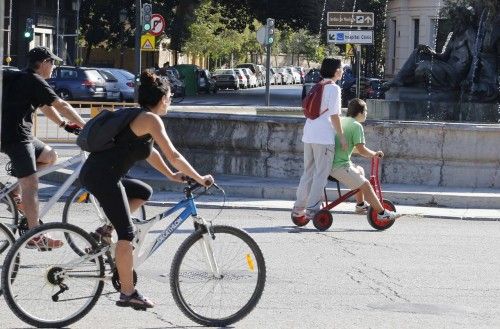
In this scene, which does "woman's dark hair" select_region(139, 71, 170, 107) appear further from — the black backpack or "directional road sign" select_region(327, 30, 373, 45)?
"directional road sign" select_region(327, 30, 373, 45)

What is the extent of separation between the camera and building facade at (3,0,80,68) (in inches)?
2527

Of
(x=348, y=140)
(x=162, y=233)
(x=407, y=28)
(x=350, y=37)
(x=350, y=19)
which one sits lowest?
(x=162, y=233)

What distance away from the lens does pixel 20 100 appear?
31.5 ft

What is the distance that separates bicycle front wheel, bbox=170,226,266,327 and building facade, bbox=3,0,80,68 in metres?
54.1

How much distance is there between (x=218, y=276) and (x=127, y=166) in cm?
85

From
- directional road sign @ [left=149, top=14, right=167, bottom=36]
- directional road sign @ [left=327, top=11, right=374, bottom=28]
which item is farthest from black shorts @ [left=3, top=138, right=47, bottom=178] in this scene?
directional road sign @ [left=149, top=14, right=167, bottom=36]

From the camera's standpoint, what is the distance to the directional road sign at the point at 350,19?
2438 centimetres

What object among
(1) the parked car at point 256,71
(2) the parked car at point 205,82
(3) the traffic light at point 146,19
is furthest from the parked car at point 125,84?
(1) the parked car at point 256,71

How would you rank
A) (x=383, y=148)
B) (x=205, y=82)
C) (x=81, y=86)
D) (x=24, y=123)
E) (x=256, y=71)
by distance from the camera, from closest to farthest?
1. (x=24, y=123)
2. (x=383, y=148)
3. (x=81, y=86)
4. (x=205, y=82)
5. (x=256, y=71)

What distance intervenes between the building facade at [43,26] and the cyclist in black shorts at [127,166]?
54079mm

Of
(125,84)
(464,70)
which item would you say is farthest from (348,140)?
(125,84)

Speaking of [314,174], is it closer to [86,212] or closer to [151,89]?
[86,212]

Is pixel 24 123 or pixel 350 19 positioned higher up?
pixel 350 19

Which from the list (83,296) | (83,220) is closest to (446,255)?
(83,220)
